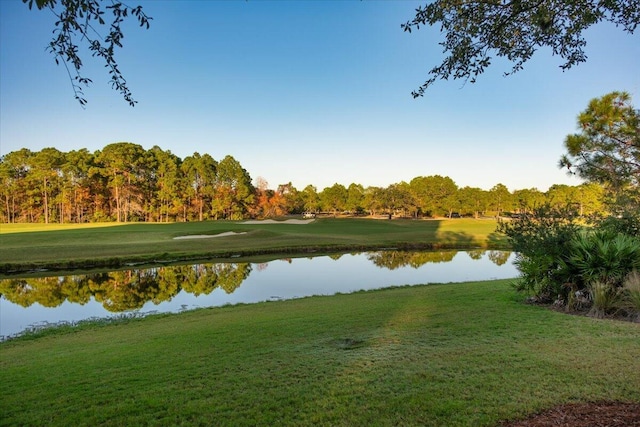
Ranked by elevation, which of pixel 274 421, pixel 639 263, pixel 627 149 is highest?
pixel 627 149

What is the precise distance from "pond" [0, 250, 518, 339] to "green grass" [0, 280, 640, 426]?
557cm

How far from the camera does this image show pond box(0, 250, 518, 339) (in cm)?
1372

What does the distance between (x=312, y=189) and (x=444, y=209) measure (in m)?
39.0

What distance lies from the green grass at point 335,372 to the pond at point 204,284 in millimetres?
5569

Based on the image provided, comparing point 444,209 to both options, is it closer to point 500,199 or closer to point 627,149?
point 500,199

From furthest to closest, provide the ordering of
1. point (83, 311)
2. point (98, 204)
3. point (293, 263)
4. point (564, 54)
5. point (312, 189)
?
point (312, 189) < point (98, 204) < point (293, 263) < point (83, 311) < point (564, 54)

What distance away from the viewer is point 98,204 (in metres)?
78.8

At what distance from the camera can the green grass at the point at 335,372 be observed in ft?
12.9

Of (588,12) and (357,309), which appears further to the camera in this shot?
(357,309)

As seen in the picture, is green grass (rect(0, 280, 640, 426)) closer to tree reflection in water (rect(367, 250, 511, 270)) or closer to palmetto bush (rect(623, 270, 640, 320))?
palmetto bush (rect(623, 270, 640, 320))

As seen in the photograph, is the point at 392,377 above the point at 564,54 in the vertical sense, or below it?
below

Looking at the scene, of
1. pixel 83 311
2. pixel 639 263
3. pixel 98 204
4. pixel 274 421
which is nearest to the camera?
pixel 274 421

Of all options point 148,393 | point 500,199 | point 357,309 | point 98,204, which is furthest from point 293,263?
point 500,199

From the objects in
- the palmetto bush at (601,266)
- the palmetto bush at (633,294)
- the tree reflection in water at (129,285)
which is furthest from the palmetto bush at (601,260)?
the tree reflection in water at (129,285)
